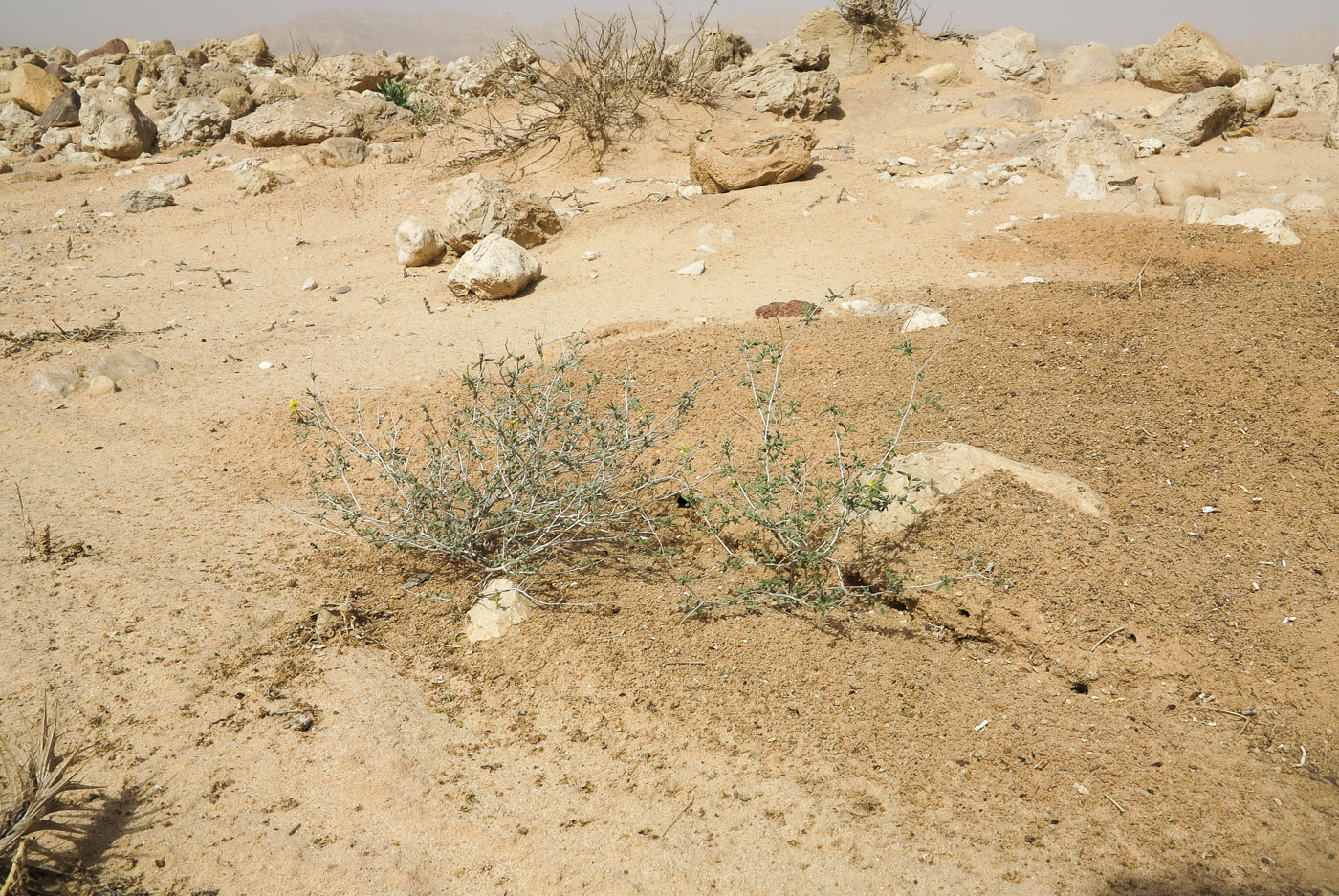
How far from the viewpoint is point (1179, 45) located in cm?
1080

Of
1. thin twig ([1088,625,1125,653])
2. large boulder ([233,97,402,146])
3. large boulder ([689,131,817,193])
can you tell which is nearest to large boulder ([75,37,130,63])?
large boulder ([233,97,402,146])

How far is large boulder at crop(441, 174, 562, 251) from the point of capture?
23.8 ft

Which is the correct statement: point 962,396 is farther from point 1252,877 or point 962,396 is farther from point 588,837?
point 588,837

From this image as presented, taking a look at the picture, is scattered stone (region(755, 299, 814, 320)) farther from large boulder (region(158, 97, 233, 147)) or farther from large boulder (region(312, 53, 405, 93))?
large boulder (region(312, 53, 405, 93))

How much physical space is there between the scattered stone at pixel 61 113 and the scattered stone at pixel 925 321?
13.5 metres

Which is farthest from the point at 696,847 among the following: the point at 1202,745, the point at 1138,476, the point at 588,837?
the point at 1138,476

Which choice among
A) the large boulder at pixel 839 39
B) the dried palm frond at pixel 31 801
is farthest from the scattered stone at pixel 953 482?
the large boulder at pixel 839 39

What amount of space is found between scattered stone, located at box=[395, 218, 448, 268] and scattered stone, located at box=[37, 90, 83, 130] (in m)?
8.73

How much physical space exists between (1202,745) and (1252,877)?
0.41m

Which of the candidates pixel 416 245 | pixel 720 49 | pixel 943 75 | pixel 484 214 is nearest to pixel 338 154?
pixel 416 245

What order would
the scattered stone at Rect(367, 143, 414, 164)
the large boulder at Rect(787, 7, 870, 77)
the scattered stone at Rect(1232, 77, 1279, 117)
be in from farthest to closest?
the large boulder at Rect(787, 7, 870, 77), the scattered stone at Rect(367, 143, 414, 164), the scattered stone at Rect(1232, 77, 1279, 117)

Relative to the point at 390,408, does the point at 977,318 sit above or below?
above

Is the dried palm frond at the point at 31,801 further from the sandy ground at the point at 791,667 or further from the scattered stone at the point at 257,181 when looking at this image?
the scattered stone at the point at 257,181

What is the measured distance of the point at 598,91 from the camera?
9961 mm
